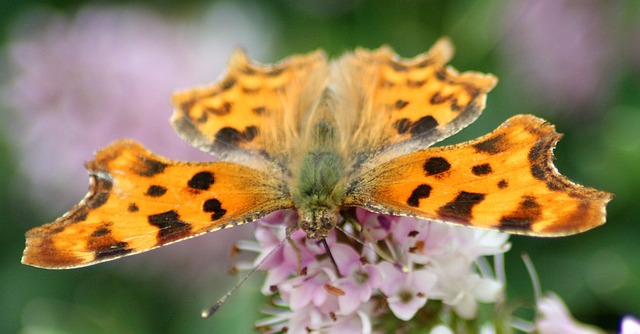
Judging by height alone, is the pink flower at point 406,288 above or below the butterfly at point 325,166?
below

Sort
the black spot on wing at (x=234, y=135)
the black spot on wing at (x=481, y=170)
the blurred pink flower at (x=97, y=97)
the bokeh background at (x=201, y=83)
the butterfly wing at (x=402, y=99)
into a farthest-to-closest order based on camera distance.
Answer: the blurred pink flower at (x=97, y=97) < the bokeh background at (x=201, y=83) < the black spot on wing at (x=234, y=135) < the butterfly wing at (x=402, y=99) < the black spot on wing at (x=481, y=170)

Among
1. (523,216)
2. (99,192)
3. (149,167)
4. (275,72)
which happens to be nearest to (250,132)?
(275,72)

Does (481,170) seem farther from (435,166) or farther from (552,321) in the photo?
(552,321)

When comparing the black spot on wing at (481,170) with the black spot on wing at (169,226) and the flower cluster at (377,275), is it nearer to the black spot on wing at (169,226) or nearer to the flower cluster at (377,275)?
the flower cluster at (377,275)

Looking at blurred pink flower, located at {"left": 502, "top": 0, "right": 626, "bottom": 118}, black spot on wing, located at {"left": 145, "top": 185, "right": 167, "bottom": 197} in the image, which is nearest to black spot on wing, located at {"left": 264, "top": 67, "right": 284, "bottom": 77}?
black spot on wing, located at {"left": 145, "top": 185, "right": 167, "bottom": 197}

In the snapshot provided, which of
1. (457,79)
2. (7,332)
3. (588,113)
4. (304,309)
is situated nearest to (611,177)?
(588,113)

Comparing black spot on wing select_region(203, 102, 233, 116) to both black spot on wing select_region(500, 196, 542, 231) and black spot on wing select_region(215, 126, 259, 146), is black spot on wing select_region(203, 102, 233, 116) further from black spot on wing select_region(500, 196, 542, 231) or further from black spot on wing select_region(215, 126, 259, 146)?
black spot on wing select_region(500, 196, 542, 231)

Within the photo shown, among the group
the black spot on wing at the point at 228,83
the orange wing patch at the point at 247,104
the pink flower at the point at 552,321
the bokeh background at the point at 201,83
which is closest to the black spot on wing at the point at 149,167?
the orange wing patch at the point at 247,104
